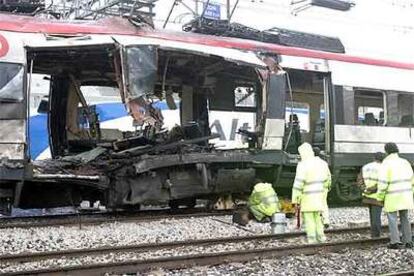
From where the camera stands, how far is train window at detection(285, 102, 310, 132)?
12.4 m

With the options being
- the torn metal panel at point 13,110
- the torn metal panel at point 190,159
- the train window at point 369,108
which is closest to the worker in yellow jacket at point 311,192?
the torn metal panel at point 190,159

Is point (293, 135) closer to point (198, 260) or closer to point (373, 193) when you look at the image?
point (373, 193)

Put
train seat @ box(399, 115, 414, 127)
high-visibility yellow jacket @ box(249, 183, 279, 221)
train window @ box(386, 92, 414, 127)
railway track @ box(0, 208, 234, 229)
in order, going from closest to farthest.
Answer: railway track @ box(0, 208, 234, 229) → high-visibility yellow jacket @ box(249, 183, 279, 221) → train window @ box(386, 92, 414, 127) → train seat @ box(399, 115, 414, 127)

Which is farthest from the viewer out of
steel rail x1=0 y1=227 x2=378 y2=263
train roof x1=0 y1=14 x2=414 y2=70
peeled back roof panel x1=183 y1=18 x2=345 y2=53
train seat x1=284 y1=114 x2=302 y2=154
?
Result: peeled back roof panel x1=183 y1=18 x2=345 y2=53

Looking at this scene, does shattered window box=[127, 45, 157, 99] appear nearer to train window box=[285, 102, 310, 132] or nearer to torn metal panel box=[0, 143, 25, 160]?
torn metal panel box=[0, 143, 25, 160]

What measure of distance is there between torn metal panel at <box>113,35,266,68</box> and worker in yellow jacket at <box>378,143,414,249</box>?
A: 360cm

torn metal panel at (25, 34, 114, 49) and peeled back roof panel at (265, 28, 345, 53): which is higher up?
peeled back roof panel at (265, 28, 345, 53)

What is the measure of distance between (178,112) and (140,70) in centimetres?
337

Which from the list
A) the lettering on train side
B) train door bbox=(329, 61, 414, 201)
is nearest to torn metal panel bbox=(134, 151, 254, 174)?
the lettering on train side

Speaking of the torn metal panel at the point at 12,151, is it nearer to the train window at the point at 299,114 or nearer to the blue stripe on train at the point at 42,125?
the blue stripe on train at the point at 42,125

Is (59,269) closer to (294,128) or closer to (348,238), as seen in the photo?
(348,238)

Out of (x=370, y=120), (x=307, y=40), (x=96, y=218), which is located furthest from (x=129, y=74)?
(x=370, y=120)


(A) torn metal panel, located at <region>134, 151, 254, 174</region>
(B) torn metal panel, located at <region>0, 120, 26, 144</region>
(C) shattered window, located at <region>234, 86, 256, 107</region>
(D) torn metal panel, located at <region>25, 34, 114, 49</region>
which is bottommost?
(A) torn metal panel, located at <region>134, 151, 254, 174</region>

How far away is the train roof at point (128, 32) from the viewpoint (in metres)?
9.81
